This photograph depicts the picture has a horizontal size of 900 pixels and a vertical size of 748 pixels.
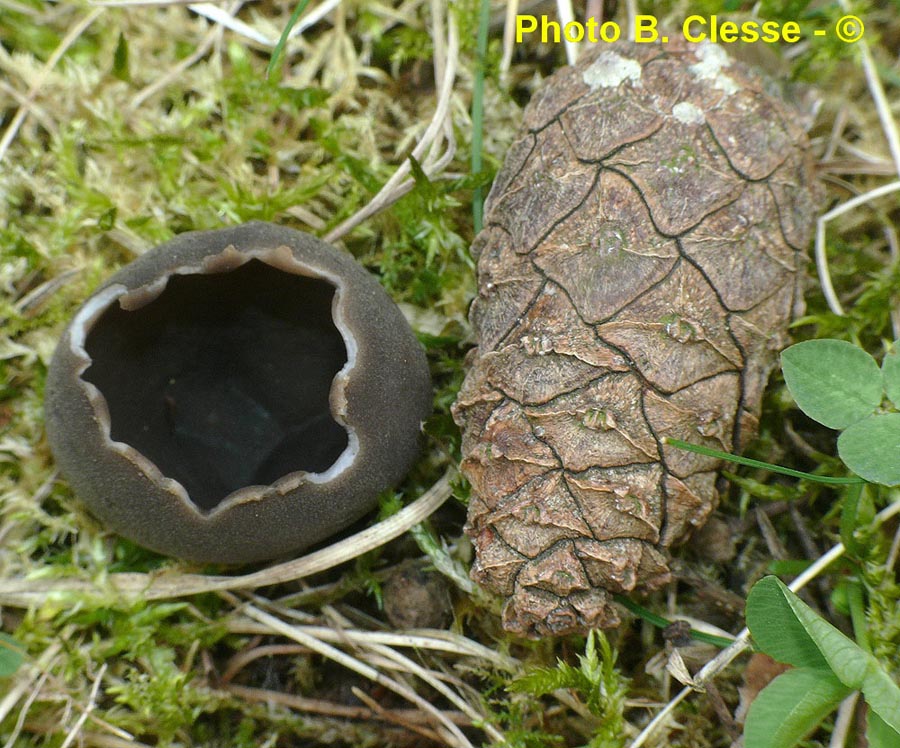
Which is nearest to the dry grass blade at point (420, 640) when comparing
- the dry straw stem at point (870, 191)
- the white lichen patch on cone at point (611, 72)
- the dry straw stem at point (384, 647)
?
the dry straw stem at point (384, 647)

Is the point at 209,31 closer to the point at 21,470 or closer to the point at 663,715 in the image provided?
the point at 21,470

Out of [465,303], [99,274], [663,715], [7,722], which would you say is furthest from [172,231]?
[663,715]

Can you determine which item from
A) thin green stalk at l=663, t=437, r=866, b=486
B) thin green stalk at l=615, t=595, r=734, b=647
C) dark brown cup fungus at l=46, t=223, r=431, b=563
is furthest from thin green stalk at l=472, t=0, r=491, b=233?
thin green stalk at l=615, t=595, r=734, b=647

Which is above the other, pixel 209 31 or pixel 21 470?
pixel 209 31

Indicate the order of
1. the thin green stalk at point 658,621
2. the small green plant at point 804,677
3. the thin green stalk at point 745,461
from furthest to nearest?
the thin green stalk at point 658,621
the thin green stalk at point 745,461
the small green plant at point 804,677

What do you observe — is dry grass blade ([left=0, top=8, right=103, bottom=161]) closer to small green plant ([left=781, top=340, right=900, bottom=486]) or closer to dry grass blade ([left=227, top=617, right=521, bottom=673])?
dry grass blade ([left=227, top=617, right=521, bottom=673])

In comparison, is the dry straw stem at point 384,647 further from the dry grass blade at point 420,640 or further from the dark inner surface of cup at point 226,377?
the dark inner surface of cup at point 226,377
